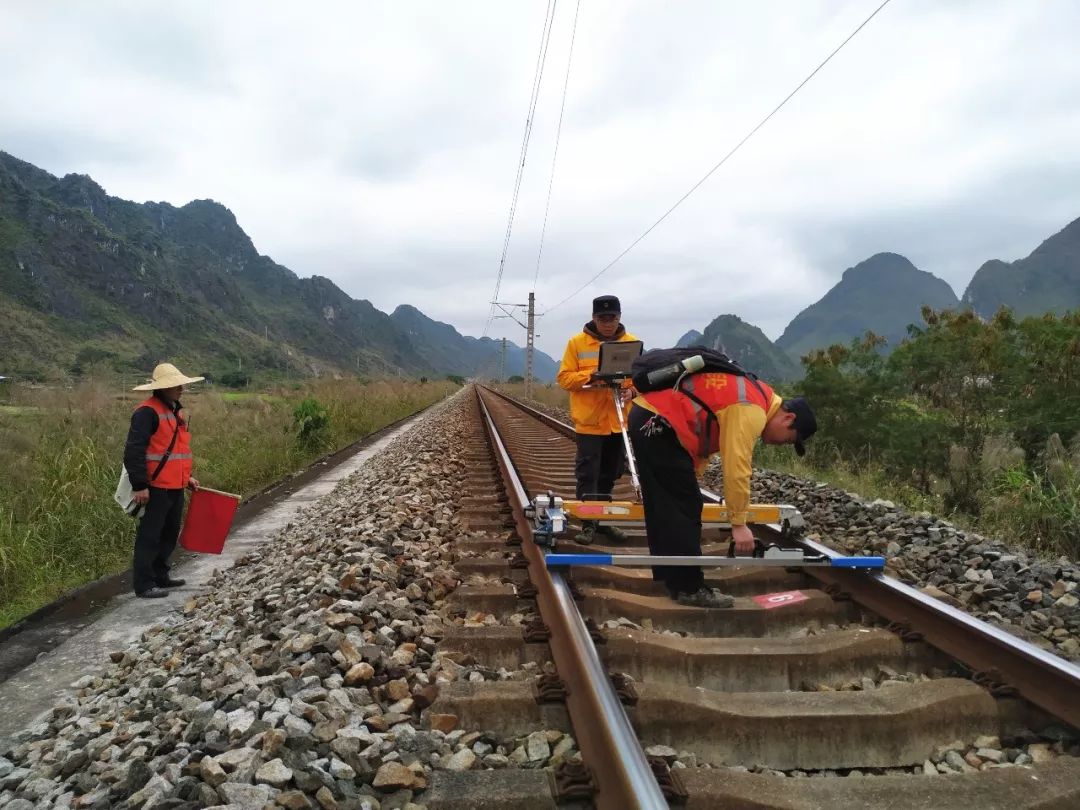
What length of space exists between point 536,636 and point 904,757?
1.38m

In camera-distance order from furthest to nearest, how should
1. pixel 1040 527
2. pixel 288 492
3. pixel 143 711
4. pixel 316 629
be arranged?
1. pixel 288 492
2. pixel 1040 527
3. pixel 316 629
4. pixel 143 711

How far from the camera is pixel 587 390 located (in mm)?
4902

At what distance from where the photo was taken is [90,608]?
15.6 ft

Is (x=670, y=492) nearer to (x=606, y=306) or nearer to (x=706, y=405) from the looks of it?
(x=706, y=405)

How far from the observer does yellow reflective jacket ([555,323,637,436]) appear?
481 centimetres

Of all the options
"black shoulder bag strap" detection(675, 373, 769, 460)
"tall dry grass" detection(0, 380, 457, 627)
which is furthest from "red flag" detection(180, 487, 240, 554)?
"black shoulder bag strap" detection(675, 373, 769, 460)

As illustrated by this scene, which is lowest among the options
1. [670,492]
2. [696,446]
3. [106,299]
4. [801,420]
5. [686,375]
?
[670,492]

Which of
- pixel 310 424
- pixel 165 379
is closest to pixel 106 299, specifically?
pixel 310 424

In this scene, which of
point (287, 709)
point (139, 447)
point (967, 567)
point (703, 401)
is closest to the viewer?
point (287, 709)

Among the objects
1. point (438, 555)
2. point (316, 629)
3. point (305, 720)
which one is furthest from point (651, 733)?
point (438, 555)

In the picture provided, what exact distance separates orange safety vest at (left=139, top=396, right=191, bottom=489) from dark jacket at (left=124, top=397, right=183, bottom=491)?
0.15 feet

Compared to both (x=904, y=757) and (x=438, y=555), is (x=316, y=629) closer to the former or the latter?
(x=438, y=555)

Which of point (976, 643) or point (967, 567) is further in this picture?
point (967, 567)

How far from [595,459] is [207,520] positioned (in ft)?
9.82
